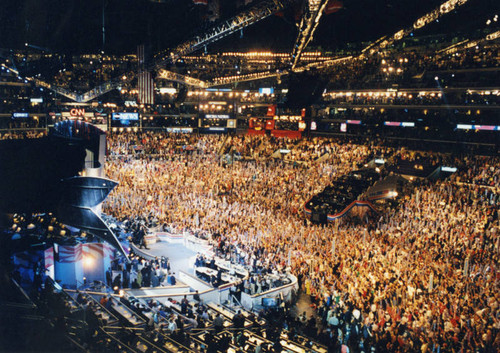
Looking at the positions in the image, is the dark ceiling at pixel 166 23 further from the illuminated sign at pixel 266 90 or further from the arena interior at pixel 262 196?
the illuminated sign at pixel 266 90

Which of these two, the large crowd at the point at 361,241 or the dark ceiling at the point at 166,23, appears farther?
the dark ceiling at the point at 166,23

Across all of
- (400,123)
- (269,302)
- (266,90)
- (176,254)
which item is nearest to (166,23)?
(266,90)

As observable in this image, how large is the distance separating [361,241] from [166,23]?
1997 cm

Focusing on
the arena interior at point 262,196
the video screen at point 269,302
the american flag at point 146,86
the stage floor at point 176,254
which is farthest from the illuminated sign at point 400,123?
the video screen at point 269,302

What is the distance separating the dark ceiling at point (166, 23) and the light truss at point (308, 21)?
7.89ft

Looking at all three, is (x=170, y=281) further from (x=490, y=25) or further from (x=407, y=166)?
(x=490, y=25)

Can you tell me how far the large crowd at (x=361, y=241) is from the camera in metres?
9.38

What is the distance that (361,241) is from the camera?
1471 centimetres

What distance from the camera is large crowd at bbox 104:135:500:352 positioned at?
30.8ft

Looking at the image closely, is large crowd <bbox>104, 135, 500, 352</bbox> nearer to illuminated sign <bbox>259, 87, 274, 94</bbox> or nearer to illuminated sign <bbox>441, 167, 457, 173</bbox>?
illuminated sign <bbox>441, 167, 457, 173</bbox>

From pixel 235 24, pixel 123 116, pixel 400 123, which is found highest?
pixel 235 24

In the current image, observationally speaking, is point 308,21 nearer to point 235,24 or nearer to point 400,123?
point 235,24

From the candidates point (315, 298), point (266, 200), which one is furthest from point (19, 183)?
point (266, 200)

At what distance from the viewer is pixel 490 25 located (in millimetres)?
29312
